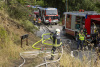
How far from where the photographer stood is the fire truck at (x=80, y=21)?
11.0 metres

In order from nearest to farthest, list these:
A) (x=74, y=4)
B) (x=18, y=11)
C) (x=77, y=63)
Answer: (x=77, y=63), (x=18, y=11), (x=74, y=4)

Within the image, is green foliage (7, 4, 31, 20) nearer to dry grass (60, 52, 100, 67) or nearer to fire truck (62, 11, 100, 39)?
fire truck (62, 11, 100, 39)

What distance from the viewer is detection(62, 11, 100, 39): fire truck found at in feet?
36.0

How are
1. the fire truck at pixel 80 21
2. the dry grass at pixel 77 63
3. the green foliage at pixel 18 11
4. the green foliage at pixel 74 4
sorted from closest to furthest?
the dry grass at pixel 77 63 < the fire truck at pixel 80 21 < the green foliage at pixel 18 11 < the green foliage at pixel 74 4

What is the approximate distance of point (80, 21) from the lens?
42.2 ft

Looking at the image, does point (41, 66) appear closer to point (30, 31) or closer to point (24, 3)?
point (30, 31)

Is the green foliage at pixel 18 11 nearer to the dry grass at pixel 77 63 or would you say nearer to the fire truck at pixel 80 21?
the fire truck at pixel 80 21

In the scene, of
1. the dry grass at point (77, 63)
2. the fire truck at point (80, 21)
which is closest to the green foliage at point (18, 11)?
the fire truck at point (80, 21)

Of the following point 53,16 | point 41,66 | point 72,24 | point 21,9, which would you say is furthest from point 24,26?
point 53,16

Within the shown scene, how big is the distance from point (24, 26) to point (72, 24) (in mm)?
4346

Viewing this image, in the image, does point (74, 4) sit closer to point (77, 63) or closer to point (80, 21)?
point (80, 21)

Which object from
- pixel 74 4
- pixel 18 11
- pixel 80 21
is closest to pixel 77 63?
pixel 80 21

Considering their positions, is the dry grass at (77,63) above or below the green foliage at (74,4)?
above

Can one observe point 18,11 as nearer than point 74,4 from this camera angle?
Yes
